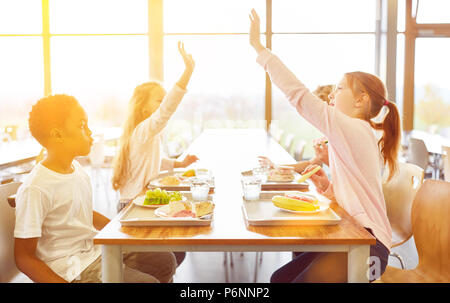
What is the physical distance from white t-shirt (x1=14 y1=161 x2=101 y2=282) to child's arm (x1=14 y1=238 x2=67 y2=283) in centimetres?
3

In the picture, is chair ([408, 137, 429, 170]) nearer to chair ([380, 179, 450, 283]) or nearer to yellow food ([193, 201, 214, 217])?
chair ([380, 179, 450, 283])

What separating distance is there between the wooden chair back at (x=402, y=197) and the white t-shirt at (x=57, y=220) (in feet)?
4.43

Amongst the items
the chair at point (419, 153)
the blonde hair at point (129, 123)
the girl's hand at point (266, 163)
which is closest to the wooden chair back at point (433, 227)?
the girl's hand at point (266, 163)

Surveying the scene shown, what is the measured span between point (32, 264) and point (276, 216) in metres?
0.76

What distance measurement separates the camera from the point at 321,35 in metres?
7.07

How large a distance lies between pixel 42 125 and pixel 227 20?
601 cm

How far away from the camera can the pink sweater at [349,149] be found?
59.3 inches

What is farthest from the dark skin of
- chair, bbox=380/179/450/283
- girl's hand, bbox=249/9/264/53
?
chair, bbox=380/179/450/283

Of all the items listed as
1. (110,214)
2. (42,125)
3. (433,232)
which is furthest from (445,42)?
(42,125)

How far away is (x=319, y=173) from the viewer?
195 centimetres

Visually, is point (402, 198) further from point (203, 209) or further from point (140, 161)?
point (140, 161)

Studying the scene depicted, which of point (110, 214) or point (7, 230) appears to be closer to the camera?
point (7, 230)
